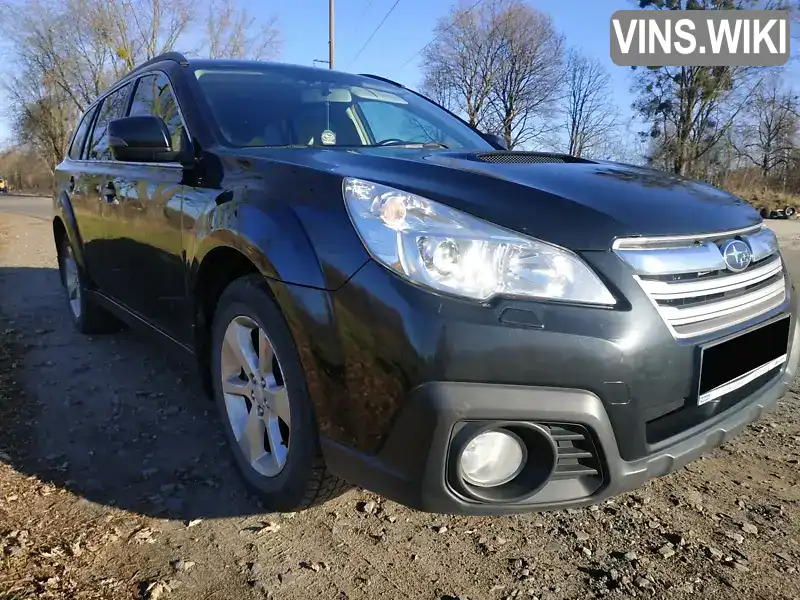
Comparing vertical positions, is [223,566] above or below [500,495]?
below

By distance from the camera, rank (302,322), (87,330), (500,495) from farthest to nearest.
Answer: (87,330) < (302,322) < (500,495)

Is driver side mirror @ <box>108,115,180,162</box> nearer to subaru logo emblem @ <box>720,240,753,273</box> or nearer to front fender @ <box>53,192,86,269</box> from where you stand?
front fender @ <box>53,192,86,269</box>

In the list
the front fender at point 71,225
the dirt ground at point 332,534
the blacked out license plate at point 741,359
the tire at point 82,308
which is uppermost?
the front fender at point 71,225

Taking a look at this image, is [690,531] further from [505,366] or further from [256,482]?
[256,482]

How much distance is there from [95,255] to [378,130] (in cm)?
197

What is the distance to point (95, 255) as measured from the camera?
12.4ft

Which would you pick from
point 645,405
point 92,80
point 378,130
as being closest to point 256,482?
point 645,405

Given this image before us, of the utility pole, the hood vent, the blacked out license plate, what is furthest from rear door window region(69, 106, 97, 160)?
the utility pole

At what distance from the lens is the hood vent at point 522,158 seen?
89.6 inches

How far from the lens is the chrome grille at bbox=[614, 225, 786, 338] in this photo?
1.65 meters

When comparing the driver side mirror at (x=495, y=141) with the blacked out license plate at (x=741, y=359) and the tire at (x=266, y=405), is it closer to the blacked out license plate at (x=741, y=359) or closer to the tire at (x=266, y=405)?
the blacked out license plate at (x=741, y=359)
